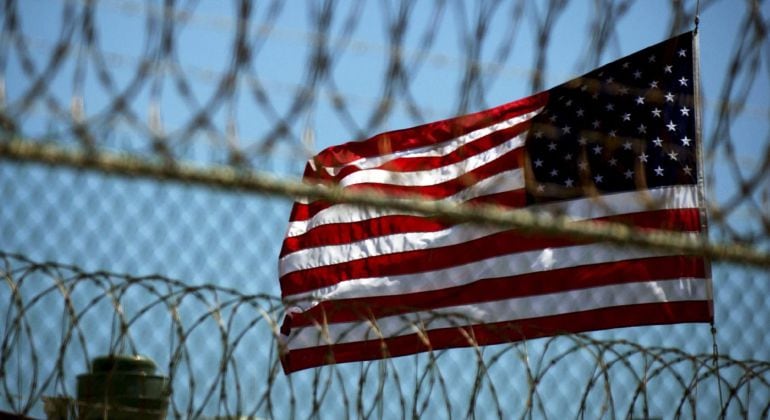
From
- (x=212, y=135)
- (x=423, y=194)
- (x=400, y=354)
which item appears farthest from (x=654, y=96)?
(x=212, y=135)

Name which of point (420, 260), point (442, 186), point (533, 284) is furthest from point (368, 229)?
point (533, 284)

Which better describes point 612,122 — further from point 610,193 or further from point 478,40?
point 478,40

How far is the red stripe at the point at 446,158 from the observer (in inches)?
481

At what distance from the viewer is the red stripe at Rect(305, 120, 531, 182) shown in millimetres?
12211

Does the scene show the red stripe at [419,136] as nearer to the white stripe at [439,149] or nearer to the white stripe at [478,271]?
the white stripe at [439,149]

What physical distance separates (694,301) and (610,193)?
105cm

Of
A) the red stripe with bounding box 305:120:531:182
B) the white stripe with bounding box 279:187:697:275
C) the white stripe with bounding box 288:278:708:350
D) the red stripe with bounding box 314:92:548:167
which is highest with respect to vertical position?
the red stripe with bounding box 314:92:548:167

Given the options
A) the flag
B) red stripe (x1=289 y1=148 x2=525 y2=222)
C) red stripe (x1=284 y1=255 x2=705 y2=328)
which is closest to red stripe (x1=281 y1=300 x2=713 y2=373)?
the flag

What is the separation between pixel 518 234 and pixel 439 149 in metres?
1.71

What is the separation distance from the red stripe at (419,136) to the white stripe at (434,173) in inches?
8.3

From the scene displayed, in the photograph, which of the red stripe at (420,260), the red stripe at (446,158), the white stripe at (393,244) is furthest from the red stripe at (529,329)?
the red stripe at (446,158)

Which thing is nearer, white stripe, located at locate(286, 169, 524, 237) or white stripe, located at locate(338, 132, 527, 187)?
white stripe, located at locate(286, 169, 524, 237)

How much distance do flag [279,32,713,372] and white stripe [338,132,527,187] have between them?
0.5 inches

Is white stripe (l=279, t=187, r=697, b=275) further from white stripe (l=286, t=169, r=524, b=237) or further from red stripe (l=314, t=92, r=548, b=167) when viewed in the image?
red stripe (l=314, t=92, r=548, b=167)
